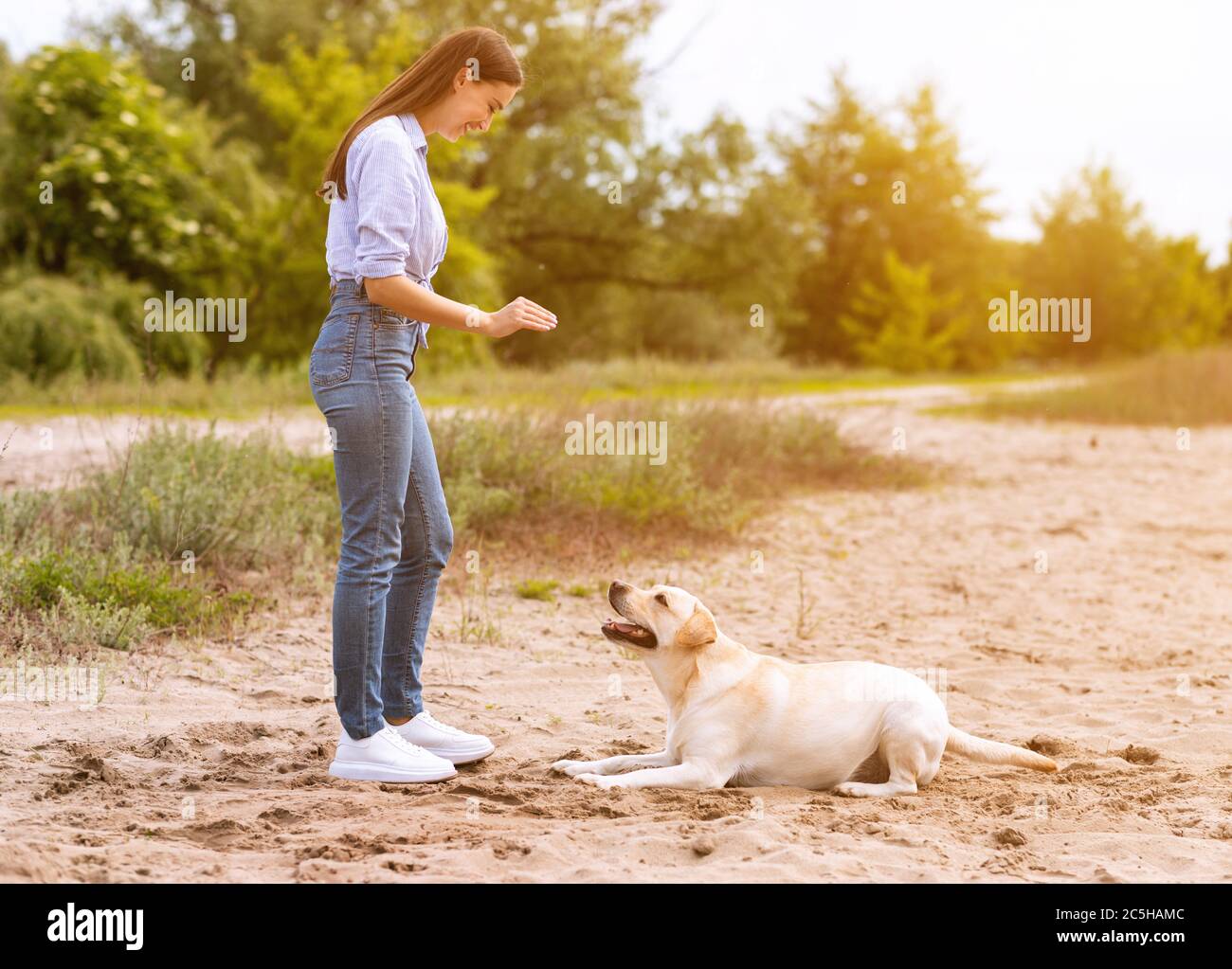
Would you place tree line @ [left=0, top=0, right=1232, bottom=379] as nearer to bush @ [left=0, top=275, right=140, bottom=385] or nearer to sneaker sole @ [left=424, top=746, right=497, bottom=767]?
bush @ [left=0, top=275, right=140, bottom=385]

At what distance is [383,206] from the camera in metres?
3.99

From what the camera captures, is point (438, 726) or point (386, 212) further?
point (438, 726)

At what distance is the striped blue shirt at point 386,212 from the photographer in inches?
157

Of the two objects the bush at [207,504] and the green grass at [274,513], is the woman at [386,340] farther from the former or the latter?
the bush at [207,504]

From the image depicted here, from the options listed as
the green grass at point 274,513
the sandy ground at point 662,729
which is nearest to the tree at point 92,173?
Answer: the green grass at point 274,513

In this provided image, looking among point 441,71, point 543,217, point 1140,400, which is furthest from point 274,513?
point 543,217

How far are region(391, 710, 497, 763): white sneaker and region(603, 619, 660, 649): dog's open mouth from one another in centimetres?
72

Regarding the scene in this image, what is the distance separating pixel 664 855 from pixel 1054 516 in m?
8.43

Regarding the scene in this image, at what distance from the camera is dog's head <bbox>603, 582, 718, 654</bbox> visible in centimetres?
464

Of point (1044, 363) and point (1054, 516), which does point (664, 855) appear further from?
point (1044, 363)

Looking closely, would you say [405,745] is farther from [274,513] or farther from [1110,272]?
[1110,272]

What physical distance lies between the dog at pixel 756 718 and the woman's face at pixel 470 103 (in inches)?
67.2

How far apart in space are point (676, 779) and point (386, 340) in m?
1.81

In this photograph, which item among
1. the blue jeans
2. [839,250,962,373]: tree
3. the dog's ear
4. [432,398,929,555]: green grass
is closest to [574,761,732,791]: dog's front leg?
the dog's ear
